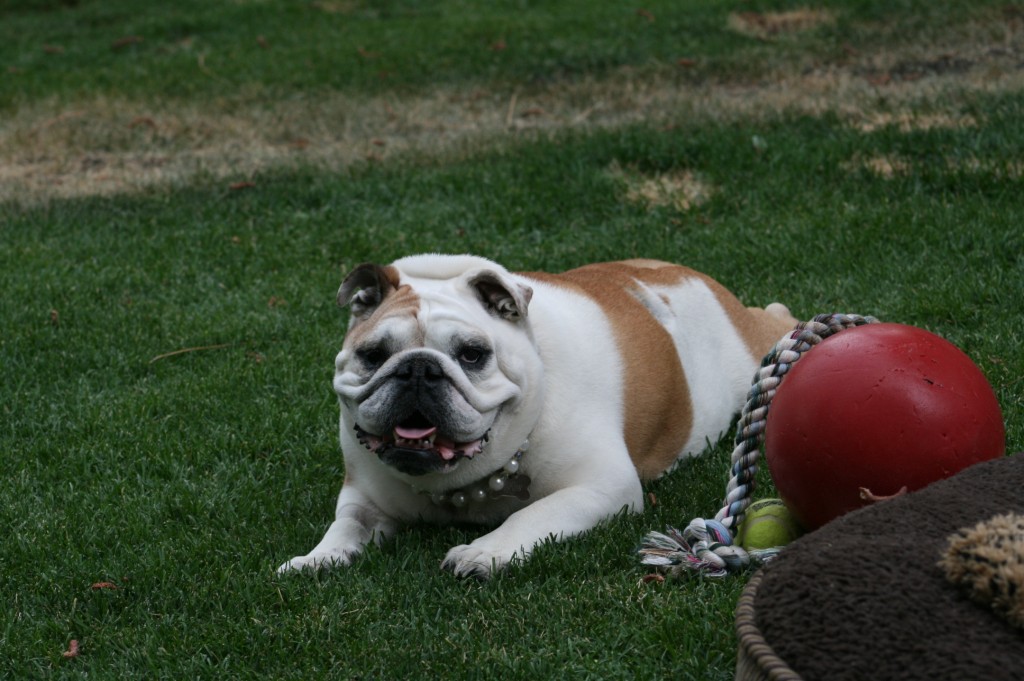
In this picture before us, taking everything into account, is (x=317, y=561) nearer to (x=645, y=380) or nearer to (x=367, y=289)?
(x=367, y=289)

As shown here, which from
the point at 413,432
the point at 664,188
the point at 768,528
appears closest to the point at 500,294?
the point at 413,432

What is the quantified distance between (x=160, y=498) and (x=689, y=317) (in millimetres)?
2291

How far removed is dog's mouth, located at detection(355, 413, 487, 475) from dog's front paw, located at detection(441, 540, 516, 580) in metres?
0.27

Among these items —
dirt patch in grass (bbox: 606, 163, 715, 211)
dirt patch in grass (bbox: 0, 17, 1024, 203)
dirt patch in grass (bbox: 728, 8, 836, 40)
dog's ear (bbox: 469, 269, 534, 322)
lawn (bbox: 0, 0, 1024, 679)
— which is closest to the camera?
lawn (bbox: 0, 0, 1024, 679)

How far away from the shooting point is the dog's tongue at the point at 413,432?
3.95m

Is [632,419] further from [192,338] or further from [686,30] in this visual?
[686,30]

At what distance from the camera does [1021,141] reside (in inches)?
318

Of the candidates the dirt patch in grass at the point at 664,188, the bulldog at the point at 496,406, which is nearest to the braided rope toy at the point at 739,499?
the bulldog at the point at 496,406

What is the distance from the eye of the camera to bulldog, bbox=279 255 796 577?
397 cm

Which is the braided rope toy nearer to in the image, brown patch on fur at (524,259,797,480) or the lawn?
the lawn

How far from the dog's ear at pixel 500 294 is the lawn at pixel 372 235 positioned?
0.79 metres

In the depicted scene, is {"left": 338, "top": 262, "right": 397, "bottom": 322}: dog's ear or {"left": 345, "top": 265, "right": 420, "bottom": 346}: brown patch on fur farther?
{"left": 338, "top": 262, "right": 397, "bottom": 322}: dog's ear

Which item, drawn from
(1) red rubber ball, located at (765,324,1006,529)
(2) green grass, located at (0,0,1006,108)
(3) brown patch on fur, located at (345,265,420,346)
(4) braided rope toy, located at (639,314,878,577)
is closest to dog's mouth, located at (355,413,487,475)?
(3) brown patch on fur, located at (345,265,420,346)

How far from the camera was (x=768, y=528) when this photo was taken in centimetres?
392
